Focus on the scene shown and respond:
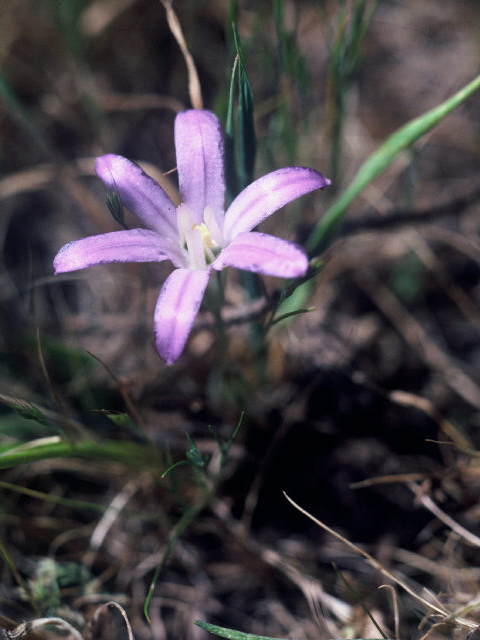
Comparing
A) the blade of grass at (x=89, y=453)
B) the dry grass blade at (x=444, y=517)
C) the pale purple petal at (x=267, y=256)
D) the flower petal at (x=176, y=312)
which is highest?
the pale purple petal at (x=267, y=256)

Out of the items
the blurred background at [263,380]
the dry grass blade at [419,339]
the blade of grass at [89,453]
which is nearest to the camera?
the blade of grass at [89,453]

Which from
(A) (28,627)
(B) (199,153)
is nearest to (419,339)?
(B) (199,153)

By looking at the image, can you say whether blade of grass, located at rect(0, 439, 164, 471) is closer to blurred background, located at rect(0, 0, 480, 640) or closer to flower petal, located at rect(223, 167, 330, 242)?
blurred background, located at rect(0, 0, 480, 640)

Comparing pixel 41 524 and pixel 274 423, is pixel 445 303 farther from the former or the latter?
pixel 41 524

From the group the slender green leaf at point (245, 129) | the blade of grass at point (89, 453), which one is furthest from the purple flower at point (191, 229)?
the blade of grass at point (89, 453)

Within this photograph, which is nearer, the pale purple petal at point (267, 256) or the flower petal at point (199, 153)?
the pale purple petal at point (267, 256)

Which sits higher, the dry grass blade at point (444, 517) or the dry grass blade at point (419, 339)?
the dry grass blade at point (419, 339)

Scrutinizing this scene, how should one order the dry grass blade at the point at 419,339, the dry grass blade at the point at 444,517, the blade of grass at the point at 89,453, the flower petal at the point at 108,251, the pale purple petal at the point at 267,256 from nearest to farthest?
1. the pale purple petal at the point at 267,256
2. the flower petal at the point at 108,251
3. the blade of grass at the point at 89,453
4. the dry grass blade at the point at 444,517
5. the dry grass blade at the point at 419,339

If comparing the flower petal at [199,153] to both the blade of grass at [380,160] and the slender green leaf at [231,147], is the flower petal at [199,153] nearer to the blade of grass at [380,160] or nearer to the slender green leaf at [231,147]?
the slender green leaf at [231,147]

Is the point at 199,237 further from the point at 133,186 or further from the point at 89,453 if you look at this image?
the point at 89,453
